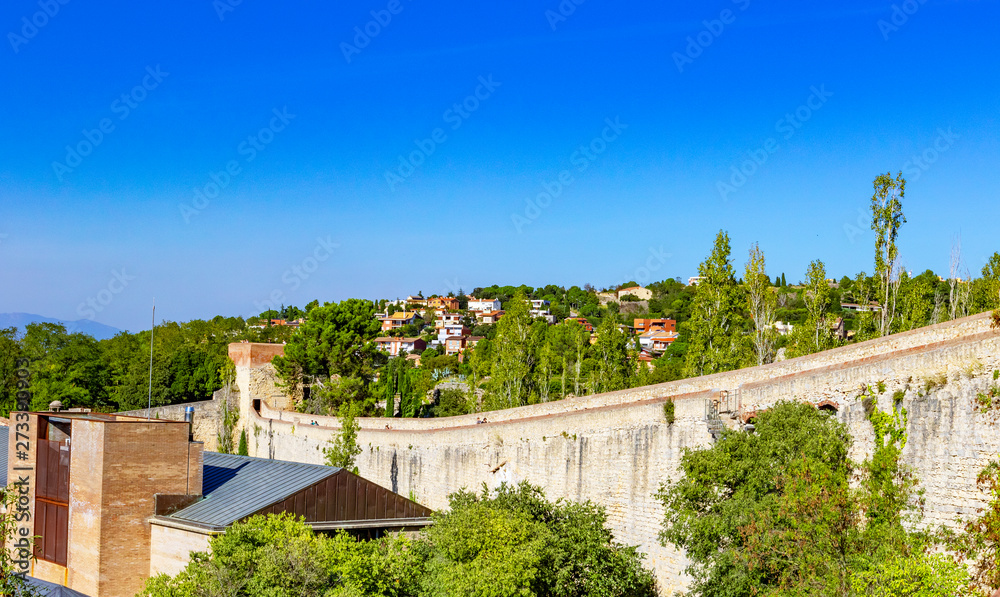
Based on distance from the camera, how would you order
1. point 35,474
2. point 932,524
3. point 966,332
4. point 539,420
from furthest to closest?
1. point 539,420
2. point 35,474
3. point 966,332
4. point 932,524

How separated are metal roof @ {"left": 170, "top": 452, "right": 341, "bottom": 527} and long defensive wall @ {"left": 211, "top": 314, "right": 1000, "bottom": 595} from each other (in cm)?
611

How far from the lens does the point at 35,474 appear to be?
21.2 meters

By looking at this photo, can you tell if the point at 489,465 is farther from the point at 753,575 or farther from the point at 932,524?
the point at 932,524

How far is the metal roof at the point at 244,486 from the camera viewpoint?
18.7 metres

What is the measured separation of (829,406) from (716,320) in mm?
16213

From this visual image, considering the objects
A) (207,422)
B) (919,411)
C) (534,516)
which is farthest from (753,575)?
(207,422)

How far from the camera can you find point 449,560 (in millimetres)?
16984

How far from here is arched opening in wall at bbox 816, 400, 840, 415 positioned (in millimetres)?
16578

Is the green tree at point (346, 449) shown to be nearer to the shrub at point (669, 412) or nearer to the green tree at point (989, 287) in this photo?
the shrub at point (669, 412)

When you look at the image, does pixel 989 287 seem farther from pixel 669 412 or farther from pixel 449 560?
pixel 449 560

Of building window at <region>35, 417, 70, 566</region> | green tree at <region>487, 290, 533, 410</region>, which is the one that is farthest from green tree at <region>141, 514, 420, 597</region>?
green tree at <region>487, 290, 533, 410</region>

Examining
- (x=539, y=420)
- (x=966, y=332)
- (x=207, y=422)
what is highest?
(x=966, y=332)

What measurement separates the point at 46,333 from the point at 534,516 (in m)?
69.0

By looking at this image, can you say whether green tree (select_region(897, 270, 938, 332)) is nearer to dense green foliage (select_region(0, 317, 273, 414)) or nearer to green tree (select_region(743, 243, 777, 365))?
green tree (select_region(743, 243, 777, 365))
